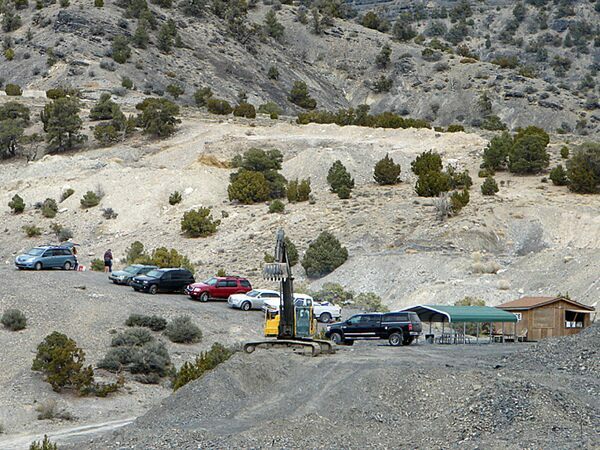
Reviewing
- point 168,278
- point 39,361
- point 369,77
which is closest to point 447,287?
point 168,278

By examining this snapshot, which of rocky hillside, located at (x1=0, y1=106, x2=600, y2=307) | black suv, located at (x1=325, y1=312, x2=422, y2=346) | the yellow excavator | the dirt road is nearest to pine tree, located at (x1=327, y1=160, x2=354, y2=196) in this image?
rocky hillside, located at (x1=0, y1=106, x2=600, y2=307)

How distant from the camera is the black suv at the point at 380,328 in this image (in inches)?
1396

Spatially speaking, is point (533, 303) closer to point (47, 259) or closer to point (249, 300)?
point (249, 300)

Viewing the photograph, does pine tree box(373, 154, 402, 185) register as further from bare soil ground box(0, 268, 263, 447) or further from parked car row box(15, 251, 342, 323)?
bare soil ground box(0, 268, 263, 447)

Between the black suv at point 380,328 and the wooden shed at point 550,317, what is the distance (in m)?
4.89

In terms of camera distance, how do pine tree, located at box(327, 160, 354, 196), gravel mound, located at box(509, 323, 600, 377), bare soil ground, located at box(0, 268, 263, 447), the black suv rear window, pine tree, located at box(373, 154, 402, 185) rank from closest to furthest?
gravel mound, located at box(509, 323, 600, 377) → bare soil ground, located at box(0, 268, 263, 447) → the black suv rear window → pine tree, located at box(327, 160, 354, 196) → pine tree, located at box(373, 154, 402, 185)

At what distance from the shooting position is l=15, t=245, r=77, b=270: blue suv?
4750 centimetres

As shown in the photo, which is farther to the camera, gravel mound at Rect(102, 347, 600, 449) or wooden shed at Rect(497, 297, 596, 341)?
wooden shed at Rect(497, 297, 596, 341)

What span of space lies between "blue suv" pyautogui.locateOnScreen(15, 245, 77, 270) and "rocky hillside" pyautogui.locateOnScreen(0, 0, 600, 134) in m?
39.8

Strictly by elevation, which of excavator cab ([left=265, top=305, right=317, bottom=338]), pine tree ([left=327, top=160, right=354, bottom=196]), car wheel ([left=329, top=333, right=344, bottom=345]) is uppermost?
pine tree ([left=327, top=160, right=354, bottom=196])

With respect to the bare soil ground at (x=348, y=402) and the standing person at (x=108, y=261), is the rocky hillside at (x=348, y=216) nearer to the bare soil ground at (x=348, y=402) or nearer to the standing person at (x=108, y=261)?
the standing person at (x=108, y=261)

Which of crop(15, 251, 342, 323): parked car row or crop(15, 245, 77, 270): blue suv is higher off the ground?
crop(15, 245, 77, 270): blue suv

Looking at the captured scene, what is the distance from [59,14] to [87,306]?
6740cm

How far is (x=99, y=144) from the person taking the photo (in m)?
76.0
